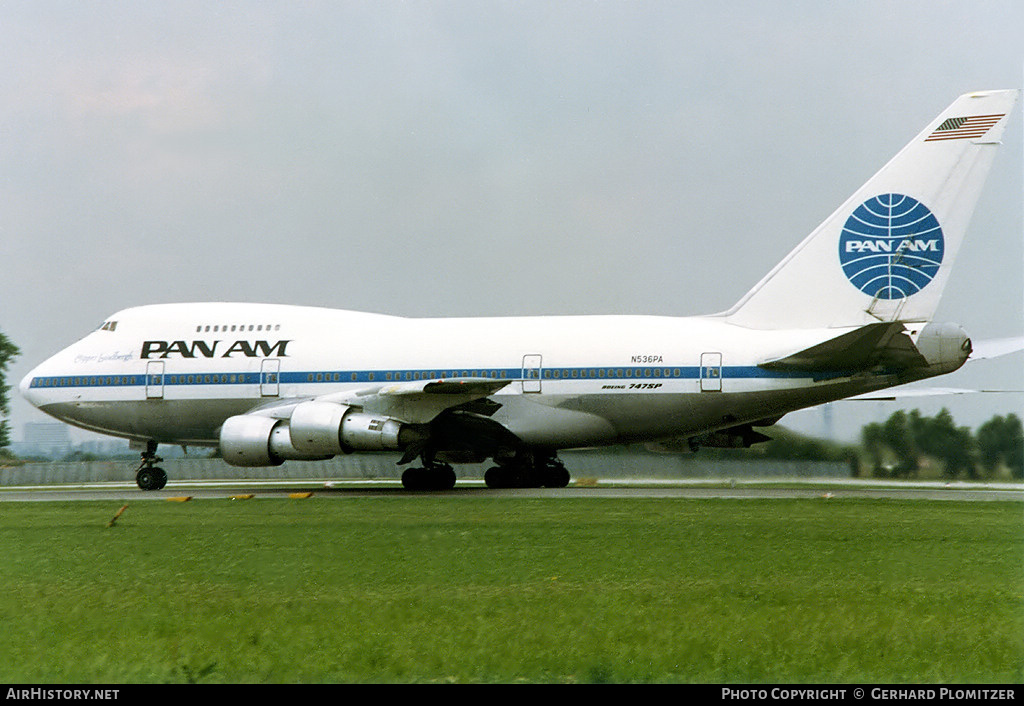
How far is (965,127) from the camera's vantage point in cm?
2478

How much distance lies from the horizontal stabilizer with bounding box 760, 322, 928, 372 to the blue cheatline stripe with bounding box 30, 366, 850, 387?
32cm

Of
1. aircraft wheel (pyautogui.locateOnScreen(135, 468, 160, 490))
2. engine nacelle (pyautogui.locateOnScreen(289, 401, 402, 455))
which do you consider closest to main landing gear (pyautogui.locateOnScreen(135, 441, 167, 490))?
aircraft wheel (pyautogui.locateOnScreen(135, 468, 160, 490))

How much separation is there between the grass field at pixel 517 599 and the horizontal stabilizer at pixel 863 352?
654 cm

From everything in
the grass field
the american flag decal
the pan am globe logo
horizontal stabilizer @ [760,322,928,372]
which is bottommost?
the grass field

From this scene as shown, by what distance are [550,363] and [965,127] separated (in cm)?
1054

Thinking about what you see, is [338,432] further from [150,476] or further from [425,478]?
[150,476]

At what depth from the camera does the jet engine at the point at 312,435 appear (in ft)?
88.0

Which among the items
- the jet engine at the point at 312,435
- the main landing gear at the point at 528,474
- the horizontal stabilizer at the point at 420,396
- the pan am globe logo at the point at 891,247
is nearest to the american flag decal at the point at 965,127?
the pan am globe logo at the point at 891,247

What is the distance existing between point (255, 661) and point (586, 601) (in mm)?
3096

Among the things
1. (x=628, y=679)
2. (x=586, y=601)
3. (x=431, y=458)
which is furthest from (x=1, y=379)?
(x=628, y=679)

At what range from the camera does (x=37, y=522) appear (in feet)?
59.8

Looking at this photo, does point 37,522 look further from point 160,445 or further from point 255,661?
point 160,445

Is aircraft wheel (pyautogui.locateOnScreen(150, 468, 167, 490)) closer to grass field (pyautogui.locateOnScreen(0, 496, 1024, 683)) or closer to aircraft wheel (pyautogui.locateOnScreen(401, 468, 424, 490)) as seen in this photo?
aircraft wheel (pyautogui.locateOnScreen(401, 468, 424, 490))

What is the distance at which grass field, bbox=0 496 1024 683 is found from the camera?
301 inches
